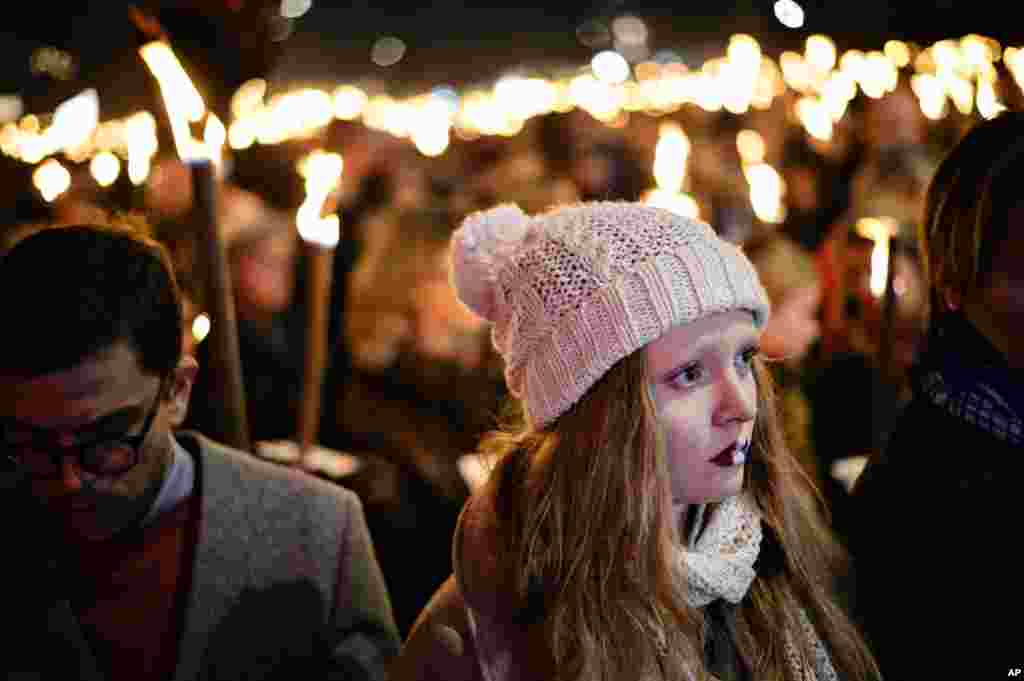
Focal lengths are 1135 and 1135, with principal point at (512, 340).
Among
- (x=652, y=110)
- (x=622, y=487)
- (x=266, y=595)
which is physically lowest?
(x=266, y=595)

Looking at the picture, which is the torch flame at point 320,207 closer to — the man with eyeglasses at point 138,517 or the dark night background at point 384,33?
the dark night background at point 384,33

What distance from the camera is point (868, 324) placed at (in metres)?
4.35

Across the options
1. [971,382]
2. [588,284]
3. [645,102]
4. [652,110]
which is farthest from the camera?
[645,102]

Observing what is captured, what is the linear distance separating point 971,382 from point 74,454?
169 centimetres

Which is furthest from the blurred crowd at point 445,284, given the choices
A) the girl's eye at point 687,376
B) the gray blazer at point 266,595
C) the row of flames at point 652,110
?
the girl's eye at point 687,376

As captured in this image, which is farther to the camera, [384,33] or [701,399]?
[384,33]

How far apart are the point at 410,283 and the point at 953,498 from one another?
3.49 meters

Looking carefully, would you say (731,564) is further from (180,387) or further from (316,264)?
(316,264)

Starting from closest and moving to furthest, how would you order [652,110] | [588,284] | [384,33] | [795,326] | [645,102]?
[588,284] < [795,326] < [652,110] < [645,102] < [384,33]

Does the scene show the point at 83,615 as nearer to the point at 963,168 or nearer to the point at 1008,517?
the point at 1008,517

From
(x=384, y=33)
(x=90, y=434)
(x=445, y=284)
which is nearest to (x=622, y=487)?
(x=90, y=434)

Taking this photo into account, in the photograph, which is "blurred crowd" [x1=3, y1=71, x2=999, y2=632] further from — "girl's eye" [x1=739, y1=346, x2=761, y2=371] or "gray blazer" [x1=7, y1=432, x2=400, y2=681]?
"girl's eye" [x1=739, y1=346, x2=761, y2=371]

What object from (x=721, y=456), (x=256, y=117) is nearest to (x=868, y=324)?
(x=721, y=456)

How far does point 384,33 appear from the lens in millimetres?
20641
